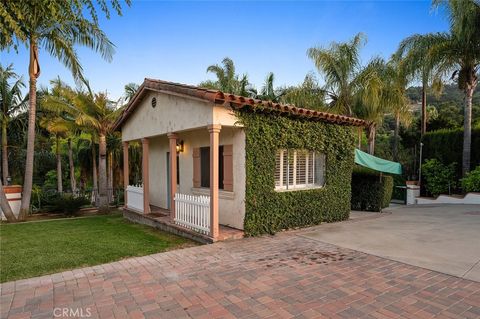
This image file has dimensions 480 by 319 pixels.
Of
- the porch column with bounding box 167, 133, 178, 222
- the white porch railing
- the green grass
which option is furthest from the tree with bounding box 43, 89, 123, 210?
the porch column with bounding box 167, 133, 178, 222

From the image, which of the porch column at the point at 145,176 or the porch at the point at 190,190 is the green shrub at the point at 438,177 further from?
the porch column at the point at 145,176

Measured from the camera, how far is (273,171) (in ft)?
25.7

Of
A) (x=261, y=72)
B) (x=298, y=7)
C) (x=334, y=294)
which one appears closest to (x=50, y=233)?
(x=334, y=294)

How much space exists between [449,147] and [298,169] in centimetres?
1208

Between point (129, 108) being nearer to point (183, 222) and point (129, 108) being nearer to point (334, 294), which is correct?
point (183, 222)

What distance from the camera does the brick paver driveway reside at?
3.58m

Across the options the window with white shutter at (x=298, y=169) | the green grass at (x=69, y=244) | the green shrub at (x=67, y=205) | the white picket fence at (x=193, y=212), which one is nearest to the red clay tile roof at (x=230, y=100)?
the window with white shutter at (x=298, y=169)

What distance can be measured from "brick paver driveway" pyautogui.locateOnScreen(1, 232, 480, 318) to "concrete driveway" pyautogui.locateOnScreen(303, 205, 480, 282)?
1.72 feet

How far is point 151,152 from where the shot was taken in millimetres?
12961

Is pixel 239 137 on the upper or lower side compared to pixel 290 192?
upper

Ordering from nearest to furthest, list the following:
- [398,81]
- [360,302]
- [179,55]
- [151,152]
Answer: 1. [360,302]
2. [151,152]
3. [179,55]
4. [398,81]

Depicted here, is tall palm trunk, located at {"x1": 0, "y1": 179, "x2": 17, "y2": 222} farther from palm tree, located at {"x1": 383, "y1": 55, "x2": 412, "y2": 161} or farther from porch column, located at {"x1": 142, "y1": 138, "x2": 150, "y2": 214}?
palm tree, located at {"x1": 383, "y1": 55, "x2": 412, "y2": 161}

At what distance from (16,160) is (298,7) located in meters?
22.9

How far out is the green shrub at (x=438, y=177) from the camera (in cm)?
1560
